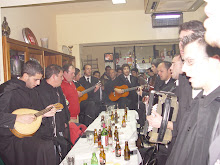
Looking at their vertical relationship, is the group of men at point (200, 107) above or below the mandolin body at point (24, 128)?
above

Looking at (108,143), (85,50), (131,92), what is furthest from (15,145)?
(85,50)

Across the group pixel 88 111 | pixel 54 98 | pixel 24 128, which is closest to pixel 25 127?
pixel 24 128

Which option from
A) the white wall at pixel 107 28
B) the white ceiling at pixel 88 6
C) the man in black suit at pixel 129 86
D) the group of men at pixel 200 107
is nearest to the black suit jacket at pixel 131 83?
the man in black suit at pixel 129 86

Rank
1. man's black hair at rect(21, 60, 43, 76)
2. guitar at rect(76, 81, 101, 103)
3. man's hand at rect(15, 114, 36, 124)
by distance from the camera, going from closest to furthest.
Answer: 1. man's hand at rect(15, 114, 36, 124)
2. man's black hair at rect(21, 60, 43, 76)
3. guitar at rect(76, 81, 101, 103)

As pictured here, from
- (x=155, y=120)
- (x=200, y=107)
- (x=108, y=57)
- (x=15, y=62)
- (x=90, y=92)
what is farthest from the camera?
(x=108, y=57)

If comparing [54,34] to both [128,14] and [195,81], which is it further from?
[195,81]

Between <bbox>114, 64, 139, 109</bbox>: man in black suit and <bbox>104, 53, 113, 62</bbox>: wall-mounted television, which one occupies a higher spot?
<bbox>104, 53, 113, 62</bbox>: wall-mounted television

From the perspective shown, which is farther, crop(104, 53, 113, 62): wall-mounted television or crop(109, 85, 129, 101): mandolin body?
crop(104, 53, 113, 62): wall-mounted television

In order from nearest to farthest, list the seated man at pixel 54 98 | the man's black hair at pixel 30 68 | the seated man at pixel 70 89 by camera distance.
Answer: the man's black hair at pixel 30 68 → the seated man at pixel 54 98 → the seated man at pixel 70 89

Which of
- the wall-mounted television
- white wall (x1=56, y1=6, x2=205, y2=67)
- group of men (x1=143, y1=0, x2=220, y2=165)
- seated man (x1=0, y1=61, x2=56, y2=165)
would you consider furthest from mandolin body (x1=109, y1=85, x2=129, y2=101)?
group of men (x1=143, y1=0, x2=220, y2=165)

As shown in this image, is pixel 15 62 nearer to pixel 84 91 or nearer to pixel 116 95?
pixel 84 91

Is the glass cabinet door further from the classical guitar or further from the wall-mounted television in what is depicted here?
the wall-mounted television

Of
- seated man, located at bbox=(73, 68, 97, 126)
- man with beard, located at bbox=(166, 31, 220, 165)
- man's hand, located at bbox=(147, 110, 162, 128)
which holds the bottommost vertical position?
seated man, located at bbox=(73, 68, 97, 126)

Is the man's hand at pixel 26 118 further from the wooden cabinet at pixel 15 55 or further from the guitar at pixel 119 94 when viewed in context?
the guitar at pixel 119 94
